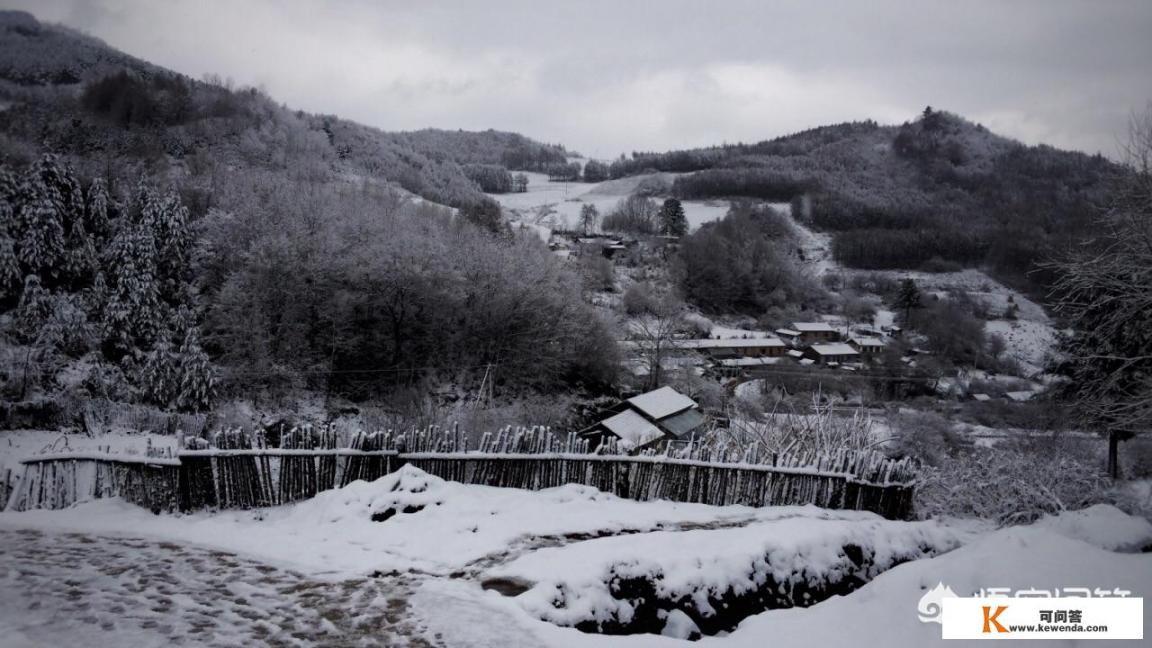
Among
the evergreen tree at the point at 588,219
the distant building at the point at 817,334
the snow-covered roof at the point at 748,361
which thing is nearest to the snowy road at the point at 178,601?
the snow-covered roof at the point at 748,361

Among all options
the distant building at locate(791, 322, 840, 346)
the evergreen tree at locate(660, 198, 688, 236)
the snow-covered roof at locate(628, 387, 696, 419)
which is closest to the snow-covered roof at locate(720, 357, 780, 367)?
the distant building at locate(791, 322, 840, 346)

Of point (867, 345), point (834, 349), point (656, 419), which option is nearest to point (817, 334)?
point (867, 345)

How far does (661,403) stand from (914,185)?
136 meters

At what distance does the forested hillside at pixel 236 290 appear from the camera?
944 inches

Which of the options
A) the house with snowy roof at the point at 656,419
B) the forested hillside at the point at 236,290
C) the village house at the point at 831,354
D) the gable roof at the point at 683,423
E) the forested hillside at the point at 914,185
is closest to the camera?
the forested hillside at the point at 236,290

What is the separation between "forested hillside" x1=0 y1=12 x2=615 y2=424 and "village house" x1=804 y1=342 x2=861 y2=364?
96.1ft

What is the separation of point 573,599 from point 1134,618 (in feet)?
15.6

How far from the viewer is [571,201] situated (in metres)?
126

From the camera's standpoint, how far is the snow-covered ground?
353 feet

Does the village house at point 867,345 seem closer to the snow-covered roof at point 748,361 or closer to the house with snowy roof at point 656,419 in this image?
the snow-covered roof at point 748,361

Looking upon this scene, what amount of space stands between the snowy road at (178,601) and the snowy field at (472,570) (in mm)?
21

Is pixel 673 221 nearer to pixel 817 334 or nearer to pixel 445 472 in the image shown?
pixel 817 334

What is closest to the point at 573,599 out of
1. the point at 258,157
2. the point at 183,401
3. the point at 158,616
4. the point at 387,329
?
the point at 158,616

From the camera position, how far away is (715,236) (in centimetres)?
8212
